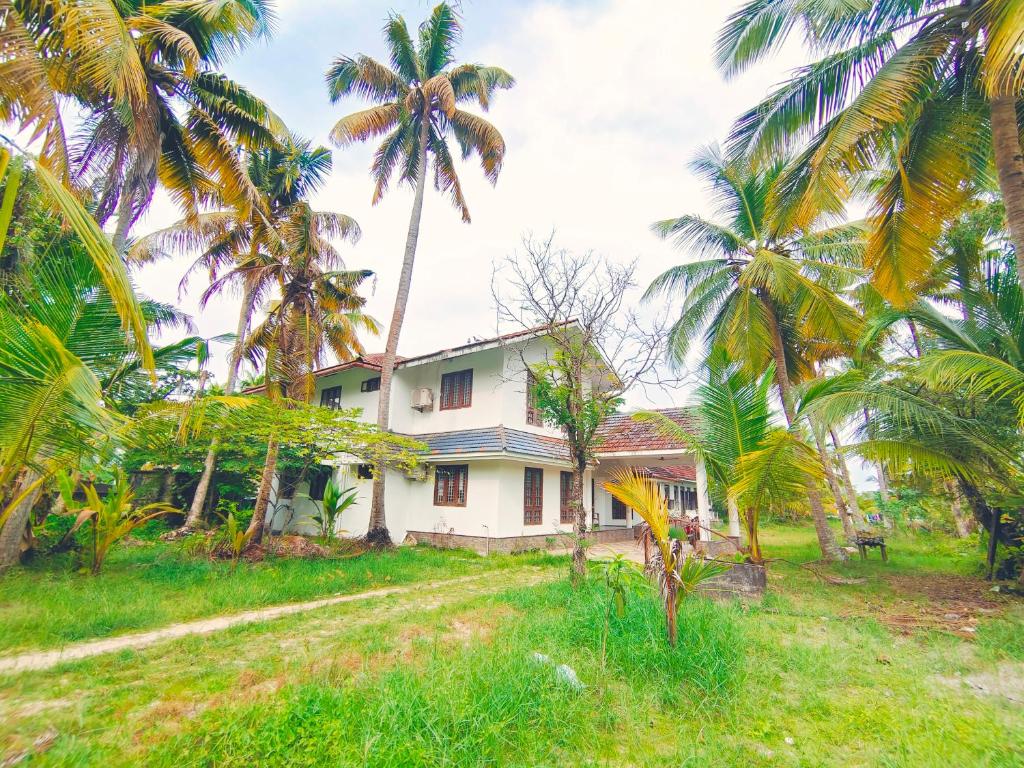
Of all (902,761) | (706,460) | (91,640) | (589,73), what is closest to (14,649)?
(91,640)

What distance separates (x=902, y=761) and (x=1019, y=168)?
6.38 m

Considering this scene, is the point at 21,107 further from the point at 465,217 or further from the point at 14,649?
the point at 465,217

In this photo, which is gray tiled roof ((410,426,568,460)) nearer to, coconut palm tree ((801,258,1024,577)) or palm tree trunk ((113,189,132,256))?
coconut palm tree ((801,258,1024,577))

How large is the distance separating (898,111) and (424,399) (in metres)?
11.8

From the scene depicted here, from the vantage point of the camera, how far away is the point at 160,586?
690cm

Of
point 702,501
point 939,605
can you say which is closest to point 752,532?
point 939,605

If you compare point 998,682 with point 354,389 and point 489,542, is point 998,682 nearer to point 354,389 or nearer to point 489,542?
point 489,542

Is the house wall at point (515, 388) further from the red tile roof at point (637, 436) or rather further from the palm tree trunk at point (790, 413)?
the palm tree trunk at point (790, 413)

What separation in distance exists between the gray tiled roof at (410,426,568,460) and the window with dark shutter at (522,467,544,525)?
0.79 m

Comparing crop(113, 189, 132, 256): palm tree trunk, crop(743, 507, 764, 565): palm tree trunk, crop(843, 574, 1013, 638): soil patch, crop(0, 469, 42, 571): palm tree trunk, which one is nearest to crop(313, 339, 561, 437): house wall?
crop(743, 507, 764, 565): palm tree trunk

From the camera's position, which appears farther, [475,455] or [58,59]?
[475,455]

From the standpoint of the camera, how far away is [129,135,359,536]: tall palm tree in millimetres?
11305

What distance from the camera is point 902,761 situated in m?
2.67

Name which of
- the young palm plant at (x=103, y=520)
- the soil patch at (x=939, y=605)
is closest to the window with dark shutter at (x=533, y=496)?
the soil patch at (x=939, y=605)
